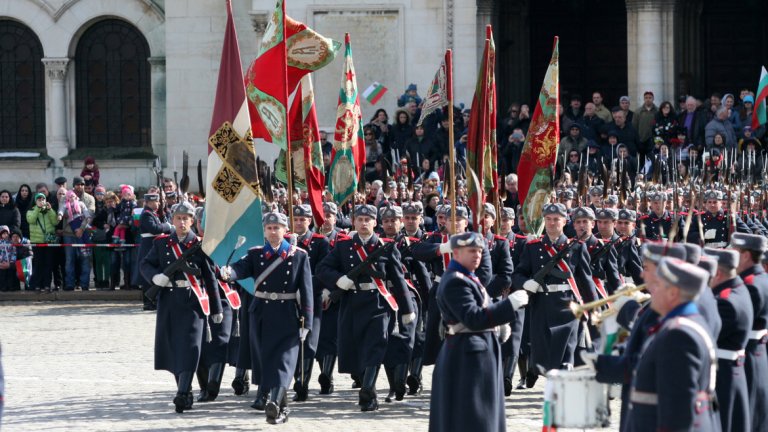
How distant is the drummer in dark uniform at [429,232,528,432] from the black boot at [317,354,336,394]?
4.65 metres

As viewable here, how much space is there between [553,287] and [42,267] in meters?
11.9

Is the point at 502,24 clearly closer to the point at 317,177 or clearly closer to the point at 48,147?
the point at 48,147

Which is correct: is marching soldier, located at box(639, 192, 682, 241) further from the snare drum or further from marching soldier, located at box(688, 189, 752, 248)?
the snare drum

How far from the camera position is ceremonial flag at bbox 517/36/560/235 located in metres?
17.2

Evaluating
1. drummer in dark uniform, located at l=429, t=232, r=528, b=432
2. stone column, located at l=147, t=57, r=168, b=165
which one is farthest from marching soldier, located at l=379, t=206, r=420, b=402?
stone column, located at l=147, t=57, r=168, b=165

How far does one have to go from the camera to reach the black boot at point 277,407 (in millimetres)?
13680

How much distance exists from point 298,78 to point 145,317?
20.7 ft

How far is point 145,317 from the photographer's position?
22391 mm

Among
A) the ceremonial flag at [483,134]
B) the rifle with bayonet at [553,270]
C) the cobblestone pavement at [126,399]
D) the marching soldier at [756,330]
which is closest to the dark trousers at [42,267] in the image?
the cobblestone pavement at [126,399]

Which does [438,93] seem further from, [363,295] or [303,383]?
[303,383]

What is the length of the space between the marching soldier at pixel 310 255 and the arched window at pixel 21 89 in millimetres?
17216

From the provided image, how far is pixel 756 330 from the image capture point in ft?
35.8

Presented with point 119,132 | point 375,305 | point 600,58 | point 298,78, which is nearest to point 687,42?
point 600,58

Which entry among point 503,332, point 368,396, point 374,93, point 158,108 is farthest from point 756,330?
point 158,108
